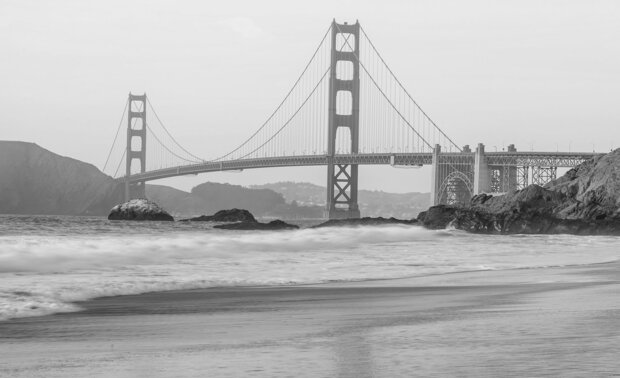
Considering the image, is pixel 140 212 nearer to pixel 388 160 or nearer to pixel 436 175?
pixel 388 160

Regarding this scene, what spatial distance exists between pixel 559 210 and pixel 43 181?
124 metres

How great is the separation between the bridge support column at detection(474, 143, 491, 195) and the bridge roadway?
0.68m

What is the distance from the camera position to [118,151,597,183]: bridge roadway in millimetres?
78125

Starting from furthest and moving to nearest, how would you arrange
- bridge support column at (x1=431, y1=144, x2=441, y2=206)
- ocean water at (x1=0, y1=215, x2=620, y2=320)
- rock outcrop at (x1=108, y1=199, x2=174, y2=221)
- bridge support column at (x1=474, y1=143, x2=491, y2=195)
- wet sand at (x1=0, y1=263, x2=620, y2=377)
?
bridge support column at (x1=431, y1=144, x2=441, y2=206) < bridge support column at (x1=474, y1=143, x2=491, y2=195) < rock outcrop at (x1=108, y1=199, x2=174, y2=221) < ocean water at (x1=0, y1=215, x2=620, y2=320) < wet sand at (x1=0, y1=263, x2=620, y2=377)

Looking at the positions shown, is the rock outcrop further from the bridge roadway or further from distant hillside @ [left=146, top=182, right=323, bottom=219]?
distant hillside @ [left=146, top=182, right=323, bottom=219]

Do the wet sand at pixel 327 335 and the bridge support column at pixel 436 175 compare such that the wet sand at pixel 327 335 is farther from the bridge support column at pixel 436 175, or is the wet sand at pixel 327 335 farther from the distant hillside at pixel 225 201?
the distant hillside at pixel 225 201

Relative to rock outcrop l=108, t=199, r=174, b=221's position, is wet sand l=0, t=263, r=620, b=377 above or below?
below

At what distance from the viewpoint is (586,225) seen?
41781 mm

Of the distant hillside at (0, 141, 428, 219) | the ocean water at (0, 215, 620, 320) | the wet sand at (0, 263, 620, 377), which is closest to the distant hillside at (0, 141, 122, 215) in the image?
the distant hillside at (0, 141, 428, 219)

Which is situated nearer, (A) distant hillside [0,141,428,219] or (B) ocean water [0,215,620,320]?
(B) ocean water [0,215,620,320]

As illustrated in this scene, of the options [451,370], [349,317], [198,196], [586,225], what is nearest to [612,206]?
[586,225]

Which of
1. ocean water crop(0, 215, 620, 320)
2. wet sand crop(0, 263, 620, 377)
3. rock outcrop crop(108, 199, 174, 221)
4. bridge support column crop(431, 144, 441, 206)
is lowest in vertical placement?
wet sand crop(0, 263, 620, 377)

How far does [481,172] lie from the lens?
78438 millimetres

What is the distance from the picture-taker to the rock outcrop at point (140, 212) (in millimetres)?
65556
